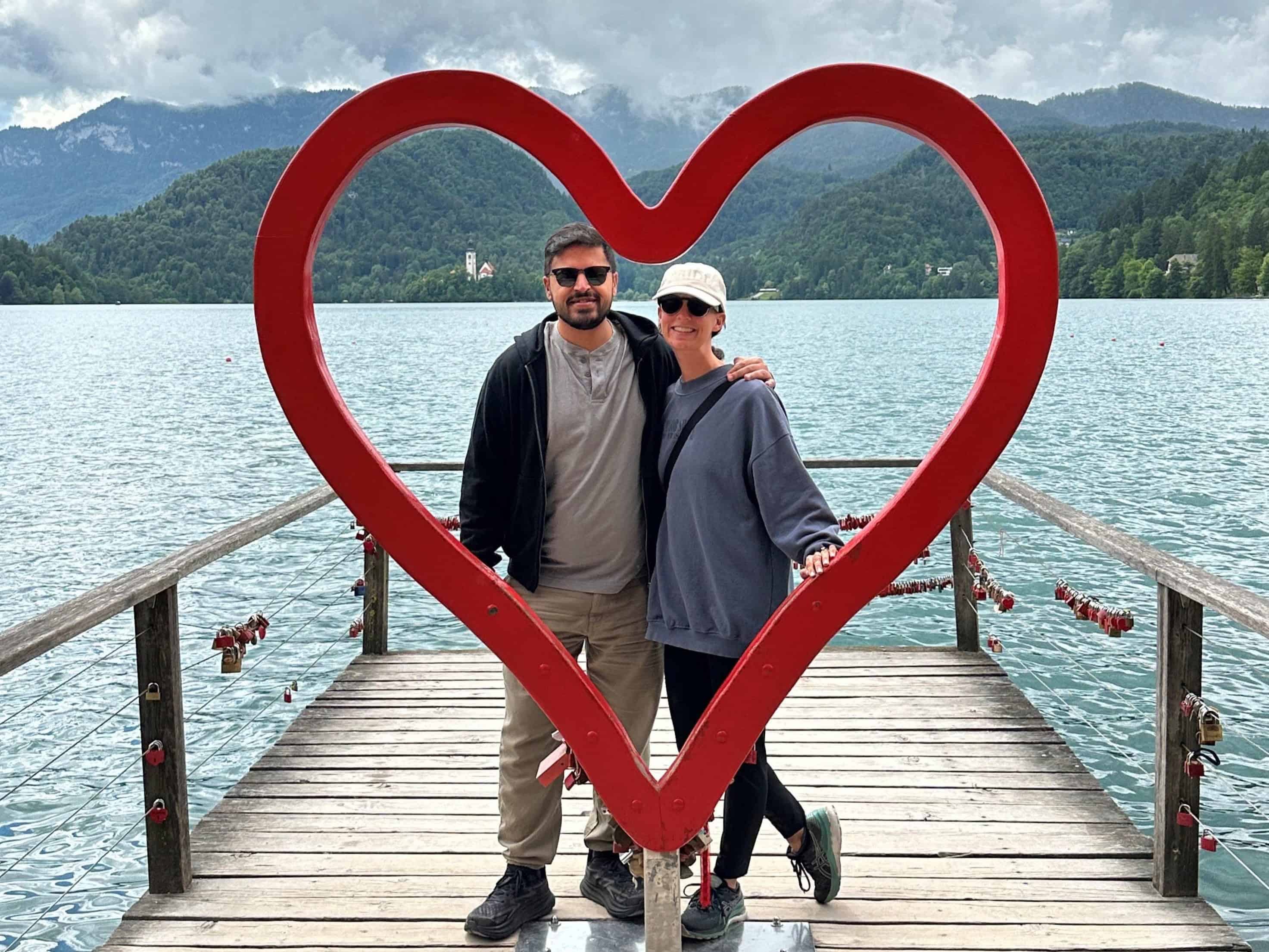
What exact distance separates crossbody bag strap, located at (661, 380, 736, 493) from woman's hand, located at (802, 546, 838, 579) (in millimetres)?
398

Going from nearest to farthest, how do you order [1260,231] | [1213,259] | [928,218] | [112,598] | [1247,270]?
[112,598], [928,218], [1260,231], [1247,270], [1213,259]

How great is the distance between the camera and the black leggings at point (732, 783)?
269 cm

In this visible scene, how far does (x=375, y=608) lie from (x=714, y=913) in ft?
10.4

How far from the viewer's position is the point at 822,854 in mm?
3121

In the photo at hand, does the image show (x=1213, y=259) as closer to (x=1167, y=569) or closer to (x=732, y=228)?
(x=732, y=228)

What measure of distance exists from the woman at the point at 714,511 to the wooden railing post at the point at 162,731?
4.80 ft

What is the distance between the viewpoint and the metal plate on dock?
2895 mm

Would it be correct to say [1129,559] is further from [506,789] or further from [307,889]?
[307,889]

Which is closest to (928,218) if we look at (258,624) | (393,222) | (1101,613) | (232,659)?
(393,222)

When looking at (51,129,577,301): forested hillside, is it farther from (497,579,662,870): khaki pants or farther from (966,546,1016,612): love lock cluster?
(497,579,662,870): khaki pants

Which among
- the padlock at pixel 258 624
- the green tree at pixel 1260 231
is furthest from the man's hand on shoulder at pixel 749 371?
the green tree at pixel 1260 231

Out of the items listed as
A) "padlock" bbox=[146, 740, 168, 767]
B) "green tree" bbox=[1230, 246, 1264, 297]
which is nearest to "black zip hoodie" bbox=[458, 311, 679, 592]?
"padlock" bbox=[146, 740, 168, 767]

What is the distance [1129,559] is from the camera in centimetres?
346

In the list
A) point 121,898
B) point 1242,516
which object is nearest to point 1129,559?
point 121,898
